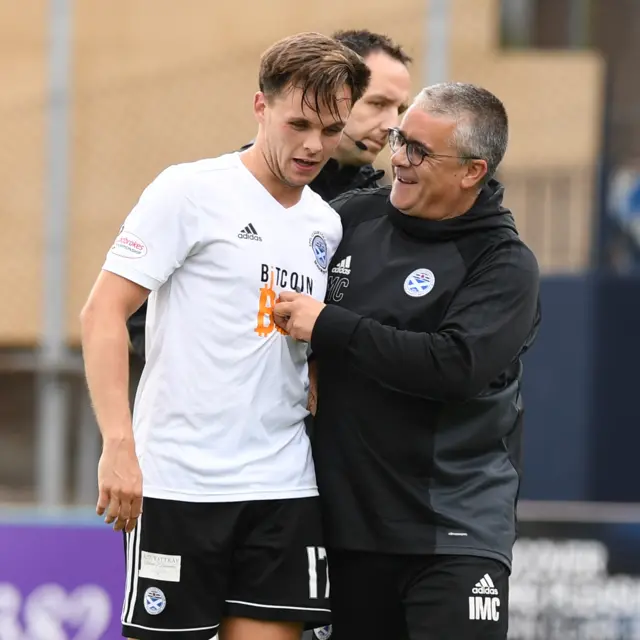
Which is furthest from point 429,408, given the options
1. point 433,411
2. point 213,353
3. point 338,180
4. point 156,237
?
point 338,180

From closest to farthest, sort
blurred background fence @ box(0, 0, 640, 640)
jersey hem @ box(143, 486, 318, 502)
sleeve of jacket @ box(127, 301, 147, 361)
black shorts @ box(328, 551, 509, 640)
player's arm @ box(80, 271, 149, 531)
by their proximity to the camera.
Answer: player's arm @ box(80, 271, 149, 531), jersey hem @ box(143, 486, 318, 502), black shorts @ box(328, 551, 509, 640), sleeve of jacket @ box(127, 301, 147, 361), blurred background fence @ box(0, 0, 640, 640)

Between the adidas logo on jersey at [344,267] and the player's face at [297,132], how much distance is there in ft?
0.89

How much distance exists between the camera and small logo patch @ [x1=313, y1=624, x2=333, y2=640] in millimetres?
3404

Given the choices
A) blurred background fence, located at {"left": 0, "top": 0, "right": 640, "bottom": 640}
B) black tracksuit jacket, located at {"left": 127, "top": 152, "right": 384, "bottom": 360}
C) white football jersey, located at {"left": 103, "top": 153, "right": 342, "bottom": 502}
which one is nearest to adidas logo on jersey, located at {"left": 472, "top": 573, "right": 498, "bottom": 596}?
white football jersey, located at {"left": 103, "top": 153, "right": 342, "bottom": 502}

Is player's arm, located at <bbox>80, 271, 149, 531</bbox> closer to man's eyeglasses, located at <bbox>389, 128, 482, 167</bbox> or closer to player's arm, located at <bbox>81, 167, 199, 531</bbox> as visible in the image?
player's arm, located at <bbox>81, 167, 199, 531</bbox>

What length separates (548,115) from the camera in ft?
27.0

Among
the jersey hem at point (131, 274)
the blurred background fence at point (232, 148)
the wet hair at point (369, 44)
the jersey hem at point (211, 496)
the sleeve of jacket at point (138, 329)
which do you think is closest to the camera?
the jersey hem at point (131, 274)

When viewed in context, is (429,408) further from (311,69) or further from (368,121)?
(368,121)

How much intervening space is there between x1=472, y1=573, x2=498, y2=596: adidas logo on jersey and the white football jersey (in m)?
0.48

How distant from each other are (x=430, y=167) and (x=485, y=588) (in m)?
0.96

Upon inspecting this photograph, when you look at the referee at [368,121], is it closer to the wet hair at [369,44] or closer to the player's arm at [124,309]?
the wet hair at [369,44]

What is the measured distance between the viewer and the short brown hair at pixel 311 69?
3033mm

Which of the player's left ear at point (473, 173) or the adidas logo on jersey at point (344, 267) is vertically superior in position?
the player's left ear at point (473, 173)

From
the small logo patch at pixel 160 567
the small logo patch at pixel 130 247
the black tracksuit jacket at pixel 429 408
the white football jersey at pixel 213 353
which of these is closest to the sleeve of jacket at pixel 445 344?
the black tracksuit jacket at pixel 429 408
